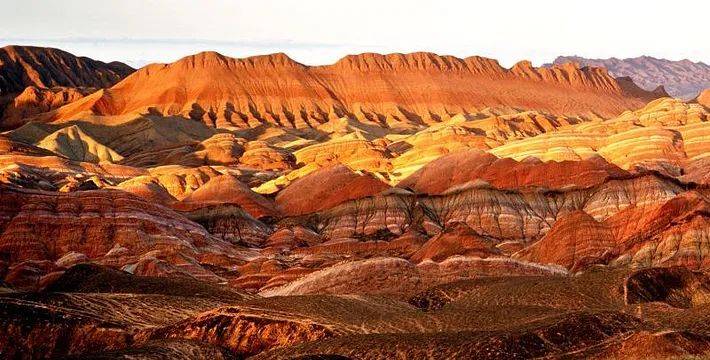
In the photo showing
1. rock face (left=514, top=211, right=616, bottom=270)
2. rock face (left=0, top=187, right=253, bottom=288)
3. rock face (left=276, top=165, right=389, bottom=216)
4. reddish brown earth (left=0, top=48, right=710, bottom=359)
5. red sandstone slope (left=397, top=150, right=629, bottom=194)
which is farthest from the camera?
rock face (left=276, top=165, right=389, bottom=216)

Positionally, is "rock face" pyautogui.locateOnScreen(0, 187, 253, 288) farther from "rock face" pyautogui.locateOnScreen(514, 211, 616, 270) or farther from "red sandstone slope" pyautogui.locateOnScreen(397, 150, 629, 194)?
"red sandstone slope" pyautogui.locateOnScreen(397, 150, 629, 194)

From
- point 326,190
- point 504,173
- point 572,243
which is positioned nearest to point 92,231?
point 572,243

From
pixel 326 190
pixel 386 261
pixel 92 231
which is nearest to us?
pixel 386 261

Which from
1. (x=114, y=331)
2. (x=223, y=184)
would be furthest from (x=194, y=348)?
(x=223, y=184)

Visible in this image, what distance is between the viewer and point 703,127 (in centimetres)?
19188

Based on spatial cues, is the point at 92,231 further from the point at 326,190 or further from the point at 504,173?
the point at 504,173

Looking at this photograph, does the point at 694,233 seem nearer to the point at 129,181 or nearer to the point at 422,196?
the point at 422,196

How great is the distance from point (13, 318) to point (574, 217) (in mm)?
77490

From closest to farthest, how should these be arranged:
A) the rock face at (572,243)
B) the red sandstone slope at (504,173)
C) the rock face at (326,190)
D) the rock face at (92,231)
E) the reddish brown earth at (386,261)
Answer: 1. the reddish brown earth at (386,261)
2. the rock face at (572,243)
3. the rock face at (92,231)
4. the red sandstone slope at (504,173)
5. the rock face at (326,190)

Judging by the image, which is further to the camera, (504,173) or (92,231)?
(504,173)

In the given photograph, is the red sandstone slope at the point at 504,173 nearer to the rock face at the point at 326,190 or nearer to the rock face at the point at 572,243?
the rock face at the point at 326,190

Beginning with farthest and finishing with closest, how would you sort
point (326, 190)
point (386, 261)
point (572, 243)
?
point (326, 190), point (572, 243), point (386, 261)

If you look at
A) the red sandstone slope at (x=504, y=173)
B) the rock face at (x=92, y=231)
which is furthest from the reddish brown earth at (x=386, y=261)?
the red sandstone slope at (x=504, y=173)

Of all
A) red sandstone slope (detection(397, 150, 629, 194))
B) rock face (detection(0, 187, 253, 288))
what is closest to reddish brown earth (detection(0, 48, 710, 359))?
rock face (detection(0, 187, 253, 288))
